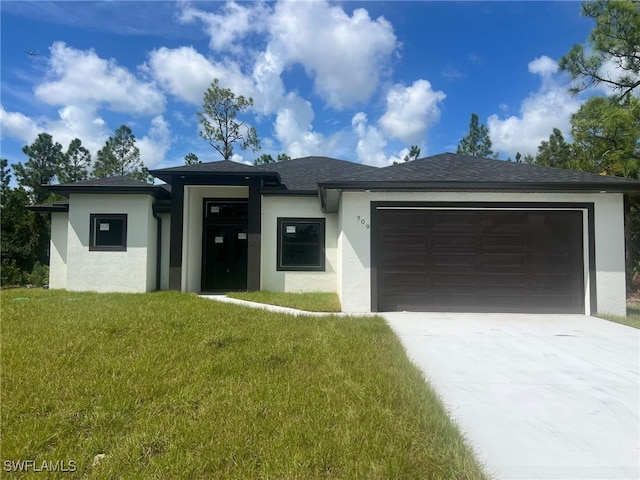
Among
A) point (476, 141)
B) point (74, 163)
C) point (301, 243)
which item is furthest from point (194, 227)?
point (74, 163)

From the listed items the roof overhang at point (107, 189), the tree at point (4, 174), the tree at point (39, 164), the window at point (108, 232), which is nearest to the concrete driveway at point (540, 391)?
the roof overhang at point (107, 189)

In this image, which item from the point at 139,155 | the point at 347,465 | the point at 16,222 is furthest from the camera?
the point at 139,155

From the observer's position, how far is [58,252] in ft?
39.7

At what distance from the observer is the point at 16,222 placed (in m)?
16.1

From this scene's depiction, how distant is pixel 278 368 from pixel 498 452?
2319 mm

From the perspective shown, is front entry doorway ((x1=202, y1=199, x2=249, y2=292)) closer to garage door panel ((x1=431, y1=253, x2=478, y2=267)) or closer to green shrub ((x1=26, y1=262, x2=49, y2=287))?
garage door panel ((x1=431, y1=253, x2=478, y2=267))

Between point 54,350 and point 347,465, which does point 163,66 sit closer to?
point 54,350

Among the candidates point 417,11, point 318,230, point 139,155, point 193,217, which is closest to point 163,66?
point 193,217

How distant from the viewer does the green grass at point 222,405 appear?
2266mm

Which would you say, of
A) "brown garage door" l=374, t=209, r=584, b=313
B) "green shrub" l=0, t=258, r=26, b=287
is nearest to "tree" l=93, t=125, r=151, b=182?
"green shrub" l=0, t=258, r=26, b=287

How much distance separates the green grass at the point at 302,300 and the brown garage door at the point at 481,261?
1.34 meters

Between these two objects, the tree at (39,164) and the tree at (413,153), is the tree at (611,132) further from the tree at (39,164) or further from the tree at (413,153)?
the tree at (39,164)

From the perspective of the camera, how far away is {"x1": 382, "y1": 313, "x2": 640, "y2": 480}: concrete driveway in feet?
8.05

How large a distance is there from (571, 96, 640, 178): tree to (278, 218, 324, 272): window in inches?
437
